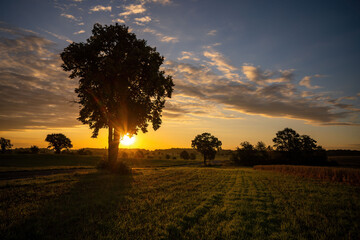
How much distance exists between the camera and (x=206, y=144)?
84.2 metres

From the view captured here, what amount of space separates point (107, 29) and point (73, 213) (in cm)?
2312

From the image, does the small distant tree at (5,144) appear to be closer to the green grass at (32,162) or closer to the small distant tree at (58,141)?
the small distant tree at (58,141)

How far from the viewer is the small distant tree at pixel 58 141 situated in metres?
90.6

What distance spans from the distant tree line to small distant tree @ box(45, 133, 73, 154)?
287 feet


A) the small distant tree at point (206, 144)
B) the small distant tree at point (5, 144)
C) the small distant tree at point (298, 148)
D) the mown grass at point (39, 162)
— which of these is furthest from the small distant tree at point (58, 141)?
the small distant tree at point (298, 148)

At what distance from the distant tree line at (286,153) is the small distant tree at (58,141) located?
287 feet

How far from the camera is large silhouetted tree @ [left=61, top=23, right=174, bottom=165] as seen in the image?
21844 mm

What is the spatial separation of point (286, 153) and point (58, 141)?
11309 cm

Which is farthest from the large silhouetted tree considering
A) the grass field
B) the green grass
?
the green grass

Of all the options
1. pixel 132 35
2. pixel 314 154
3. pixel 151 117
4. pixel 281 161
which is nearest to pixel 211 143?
pixel 281 161

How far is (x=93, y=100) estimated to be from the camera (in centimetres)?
2238

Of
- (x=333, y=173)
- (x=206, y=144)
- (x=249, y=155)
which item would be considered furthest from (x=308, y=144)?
(x=333, y=173)

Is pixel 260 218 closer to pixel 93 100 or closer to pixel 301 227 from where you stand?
pixel 301 227

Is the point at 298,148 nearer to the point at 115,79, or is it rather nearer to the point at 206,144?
the point at 206,144
